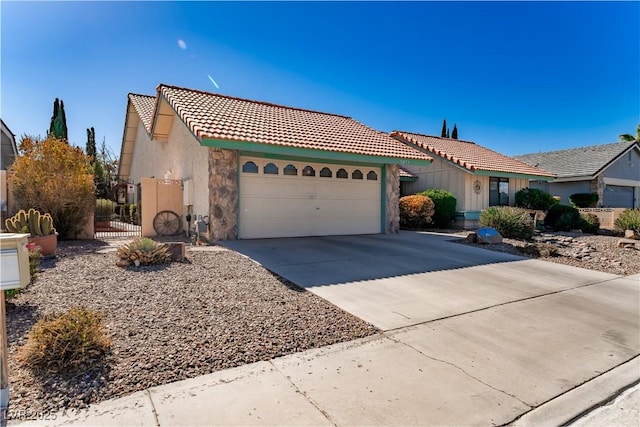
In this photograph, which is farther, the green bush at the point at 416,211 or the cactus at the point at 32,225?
the green bush at the point at 416,211

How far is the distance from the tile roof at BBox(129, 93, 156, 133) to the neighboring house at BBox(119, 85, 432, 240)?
5.70ft

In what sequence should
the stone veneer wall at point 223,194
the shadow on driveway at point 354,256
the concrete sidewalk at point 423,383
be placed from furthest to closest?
the stone veneer wall at point 223,194, the shadow on driveway at point 354,256, the concrete sidewalk at point 423,383

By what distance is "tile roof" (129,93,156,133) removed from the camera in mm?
16436

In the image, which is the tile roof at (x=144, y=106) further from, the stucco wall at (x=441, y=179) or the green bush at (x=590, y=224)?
the green bush at (x=590, y=224)

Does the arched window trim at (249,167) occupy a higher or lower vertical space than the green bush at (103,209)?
higher

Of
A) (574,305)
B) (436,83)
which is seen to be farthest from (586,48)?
(574,305)

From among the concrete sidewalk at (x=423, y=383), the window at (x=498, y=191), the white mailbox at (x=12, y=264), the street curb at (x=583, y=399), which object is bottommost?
the street curb at (x=583, y=399)

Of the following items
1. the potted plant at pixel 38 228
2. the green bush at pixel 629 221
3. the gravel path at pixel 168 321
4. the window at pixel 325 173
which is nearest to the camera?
the gravel path at pixel 168 321

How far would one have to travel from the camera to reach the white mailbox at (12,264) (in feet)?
8.46

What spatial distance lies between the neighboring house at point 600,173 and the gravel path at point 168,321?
26.4 metres

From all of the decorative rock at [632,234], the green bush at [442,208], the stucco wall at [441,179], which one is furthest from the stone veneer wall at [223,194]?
the decorative rock at [632,234]

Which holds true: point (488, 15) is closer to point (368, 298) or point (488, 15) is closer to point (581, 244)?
point (581, 244)

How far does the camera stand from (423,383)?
3184 mm

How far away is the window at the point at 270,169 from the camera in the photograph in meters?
11.4
